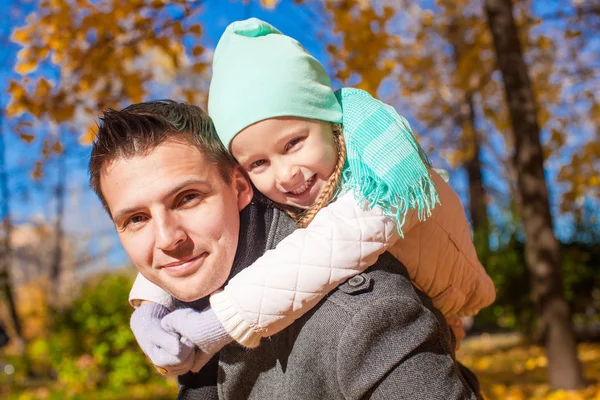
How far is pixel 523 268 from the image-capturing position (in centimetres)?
992

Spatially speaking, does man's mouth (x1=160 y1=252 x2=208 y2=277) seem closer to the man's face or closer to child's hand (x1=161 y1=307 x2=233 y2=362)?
the man's face

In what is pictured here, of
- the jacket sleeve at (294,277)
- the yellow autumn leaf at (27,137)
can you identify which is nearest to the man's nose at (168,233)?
the jacket sleeve at (294,277)

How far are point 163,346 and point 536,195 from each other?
15.7 feet

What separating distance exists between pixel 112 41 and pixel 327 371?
3868 millimetres

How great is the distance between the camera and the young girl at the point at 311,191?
142 cm

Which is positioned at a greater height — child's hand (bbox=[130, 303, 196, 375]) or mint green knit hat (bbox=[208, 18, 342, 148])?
mint green knit hat (bbox=[208, 18, 342, 148])

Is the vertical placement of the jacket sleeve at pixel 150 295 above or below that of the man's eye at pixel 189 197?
below

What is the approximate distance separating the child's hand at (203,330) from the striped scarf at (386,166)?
46 cm

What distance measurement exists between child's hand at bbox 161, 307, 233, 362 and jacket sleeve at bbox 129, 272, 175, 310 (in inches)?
5.3

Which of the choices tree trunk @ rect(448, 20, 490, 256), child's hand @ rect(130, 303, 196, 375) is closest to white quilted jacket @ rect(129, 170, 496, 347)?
child's hand @ rect(130, 303, 196, 375)

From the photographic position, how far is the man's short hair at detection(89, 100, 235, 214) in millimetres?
1501

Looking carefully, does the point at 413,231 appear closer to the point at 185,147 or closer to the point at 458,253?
the point at 458,253

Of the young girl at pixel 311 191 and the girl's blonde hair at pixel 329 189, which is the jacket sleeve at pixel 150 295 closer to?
the young girl at pixel 311 191

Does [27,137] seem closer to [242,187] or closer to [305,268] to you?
[242,187]
